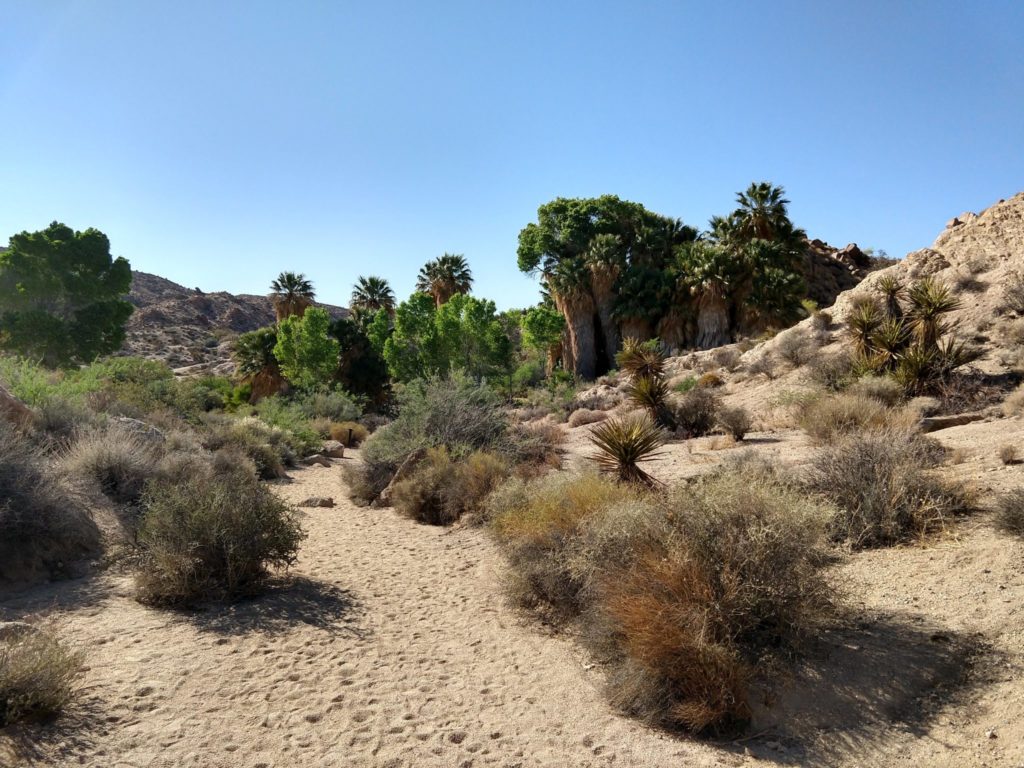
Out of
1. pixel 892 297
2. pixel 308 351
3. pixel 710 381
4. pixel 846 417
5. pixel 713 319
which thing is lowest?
pixel 846 417

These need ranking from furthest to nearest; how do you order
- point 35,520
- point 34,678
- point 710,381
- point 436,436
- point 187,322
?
point 187,322, point 710,381, point 436,436, point 35,520, point 34,678

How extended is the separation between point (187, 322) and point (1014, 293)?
230 ft

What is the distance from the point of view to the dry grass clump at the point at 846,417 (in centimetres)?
1198

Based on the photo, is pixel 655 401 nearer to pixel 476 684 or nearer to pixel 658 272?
Result: pixel 476 684

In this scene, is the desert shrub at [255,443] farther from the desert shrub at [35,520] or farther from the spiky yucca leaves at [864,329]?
the spiky yucca leaves at [864,329]

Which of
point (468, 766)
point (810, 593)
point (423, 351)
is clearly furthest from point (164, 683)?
point (423, 351)

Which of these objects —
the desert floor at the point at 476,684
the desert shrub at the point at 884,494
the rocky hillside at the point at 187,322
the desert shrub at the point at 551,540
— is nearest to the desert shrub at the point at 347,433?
the desert floor at the point at 476,684

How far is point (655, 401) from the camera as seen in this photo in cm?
1886

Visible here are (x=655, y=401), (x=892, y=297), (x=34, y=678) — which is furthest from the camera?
(x=892, y=297)

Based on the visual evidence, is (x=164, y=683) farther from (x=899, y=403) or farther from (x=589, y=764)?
(x=899, y=403)

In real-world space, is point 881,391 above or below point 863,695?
above

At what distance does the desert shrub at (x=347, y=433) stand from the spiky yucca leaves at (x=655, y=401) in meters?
12.4

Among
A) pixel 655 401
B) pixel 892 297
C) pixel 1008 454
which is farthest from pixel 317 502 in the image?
pixel 892 297

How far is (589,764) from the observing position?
4184 millimetres
